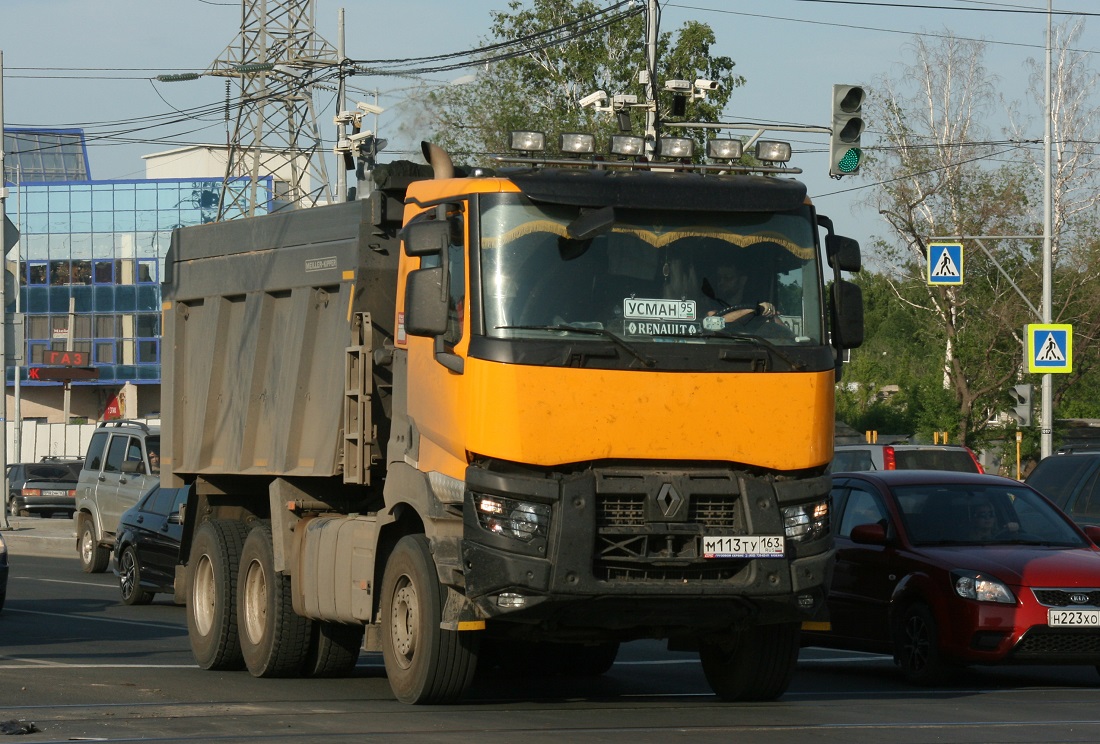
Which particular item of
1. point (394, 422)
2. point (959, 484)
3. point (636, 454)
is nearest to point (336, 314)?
point (394, 422)

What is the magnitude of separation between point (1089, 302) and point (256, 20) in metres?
27.9

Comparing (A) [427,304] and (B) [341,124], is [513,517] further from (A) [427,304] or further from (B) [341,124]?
(B) [341,124]

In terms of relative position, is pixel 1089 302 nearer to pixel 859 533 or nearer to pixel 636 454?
pixel 859 533

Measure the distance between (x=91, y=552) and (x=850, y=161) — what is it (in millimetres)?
12089

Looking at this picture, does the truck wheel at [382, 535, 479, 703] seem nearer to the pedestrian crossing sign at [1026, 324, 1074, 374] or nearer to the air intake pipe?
the air intake pipe

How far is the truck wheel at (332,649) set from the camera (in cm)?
1216

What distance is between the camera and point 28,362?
8712cm

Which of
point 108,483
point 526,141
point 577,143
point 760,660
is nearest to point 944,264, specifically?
point 108,483

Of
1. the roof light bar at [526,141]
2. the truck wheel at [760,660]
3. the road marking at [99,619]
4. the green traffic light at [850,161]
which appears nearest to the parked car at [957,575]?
the truck wheel at [760,660]

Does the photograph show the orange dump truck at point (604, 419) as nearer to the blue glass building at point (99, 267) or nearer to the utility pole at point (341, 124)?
the utility pole at point (341, 124)

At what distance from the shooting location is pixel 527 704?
10.5 metres

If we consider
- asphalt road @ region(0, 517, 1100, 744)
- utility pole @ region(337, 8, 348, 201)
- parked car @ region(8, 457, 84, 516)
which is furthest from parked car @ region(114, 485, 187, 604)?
parked car @ region(8, 457, 84, 516)

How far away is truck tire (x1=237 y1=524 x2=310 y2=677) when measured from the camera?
12.0 m

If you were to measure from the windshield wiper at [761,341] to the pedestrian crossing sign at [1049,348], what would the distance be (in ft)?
75.4
